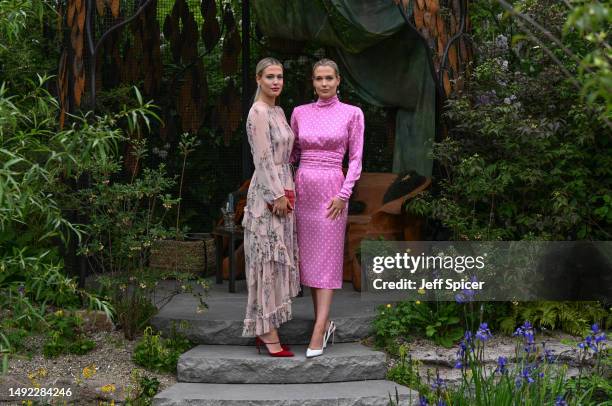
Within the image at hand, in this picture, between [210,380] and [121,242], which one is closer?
[210,380]

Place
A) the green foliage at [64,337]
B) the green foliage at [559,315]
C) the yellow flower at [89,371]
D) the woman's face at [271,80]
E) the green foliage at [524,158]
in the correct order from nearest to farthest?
the woman's face at [271,80], the yellow flower at [89,371], the green foliage at [64,337], the green foliage at [559,315], the green foliage at [524,158]

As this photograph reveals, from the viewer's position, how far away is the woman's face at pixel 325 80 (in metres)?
5.60

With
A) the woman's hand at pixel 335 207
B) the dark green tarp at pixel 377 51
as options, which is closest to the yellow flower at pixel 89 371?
the woman's hand at pixel 335 207

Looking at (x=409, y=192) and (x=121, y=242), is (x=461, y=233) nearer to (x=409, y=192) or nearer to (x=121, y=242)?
(x=409, y=192)

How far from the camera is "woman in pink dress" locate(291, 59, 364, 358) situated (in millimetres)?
5668

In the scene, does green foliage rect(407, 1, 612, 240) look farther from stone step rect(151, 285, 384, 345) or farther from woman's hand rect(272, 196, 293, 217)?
woman's hand rect(272, 196, 293, 217)

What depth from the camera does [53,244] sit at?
23.9 ft

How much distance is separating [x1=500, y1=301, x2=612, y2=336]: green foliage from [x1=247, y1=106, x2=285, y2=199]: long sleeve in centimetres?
202

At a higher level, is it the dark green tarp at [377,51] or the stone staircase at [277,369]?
the dark green tarp at [377,51]

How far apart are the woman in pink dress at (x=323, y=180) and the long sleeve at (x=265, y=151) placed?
261 millimetres

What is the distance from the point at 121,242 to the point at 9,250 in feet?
4.30

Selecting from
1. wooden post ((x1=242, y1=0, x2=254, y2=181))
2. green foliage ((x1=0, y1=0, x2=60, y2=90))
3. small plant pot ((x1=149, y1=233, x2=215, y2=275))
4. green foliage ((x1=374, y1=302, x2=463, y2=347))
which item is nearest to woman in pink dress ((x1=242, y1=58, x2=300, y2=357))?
green foliage ((x1=374, y1=302, x2=463, y2=347))

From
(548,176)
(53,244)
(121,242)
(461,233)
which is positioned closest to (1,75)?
(53,244)

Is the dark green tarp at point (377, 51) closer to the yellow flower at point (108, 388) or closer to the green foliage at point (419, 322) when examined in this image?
the green foliage at point (419, 322)
